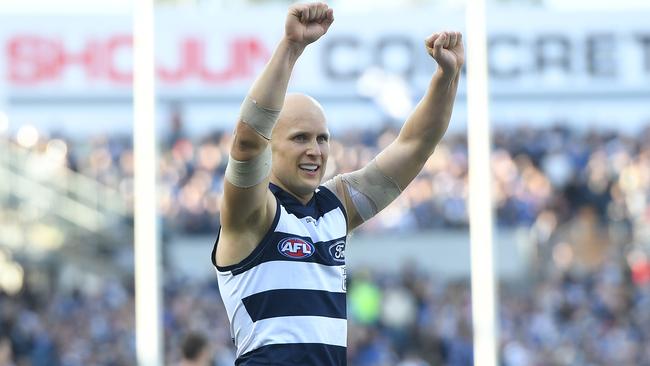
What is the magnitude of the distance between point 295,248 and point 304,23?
703 mm

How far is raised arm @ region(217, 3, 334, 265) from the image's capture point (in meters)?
3.95

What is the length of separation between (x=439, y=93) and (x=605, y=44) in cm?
1669

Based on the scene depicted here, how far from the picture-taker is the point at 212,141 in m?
16.9

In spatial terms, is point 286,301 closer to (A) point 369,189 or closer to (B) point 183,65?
(A) point 369,189

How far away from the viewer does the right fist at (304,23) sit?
3.98 metres

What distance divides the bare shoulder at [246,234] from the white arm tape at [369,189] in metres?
0.61

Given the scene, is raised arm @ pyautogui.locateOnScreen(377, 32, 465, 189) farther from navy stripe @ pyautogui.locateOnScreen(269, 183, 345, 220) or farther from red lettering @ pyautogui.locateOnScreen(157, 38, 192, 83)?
red lettering @ pyautogui.locateOnScreen(157, 38, 192, 83)

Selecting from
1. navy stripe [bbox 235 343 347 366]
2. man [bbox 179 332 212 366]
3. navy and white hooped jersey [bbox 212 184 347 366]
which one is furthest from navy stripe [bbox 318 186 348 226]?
man [bbox 179 332 212 366]

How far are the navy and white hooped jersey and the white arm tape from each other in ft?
1.61

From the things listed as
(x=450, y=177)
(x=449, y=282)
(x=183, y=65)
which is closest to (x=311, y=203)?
(x=449, y=282)

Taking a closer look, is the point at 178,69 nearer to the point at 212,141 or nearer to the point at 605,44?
the point at 212,141

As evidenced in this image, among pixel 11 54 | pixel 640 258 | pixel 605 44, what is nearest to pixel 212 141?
pixel 11 54

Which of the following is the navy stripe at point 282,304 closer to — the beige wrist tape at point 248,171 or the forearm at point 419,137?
the beige wrist tape at point 248,171

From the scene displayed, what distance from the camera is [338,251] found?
4305 mm
